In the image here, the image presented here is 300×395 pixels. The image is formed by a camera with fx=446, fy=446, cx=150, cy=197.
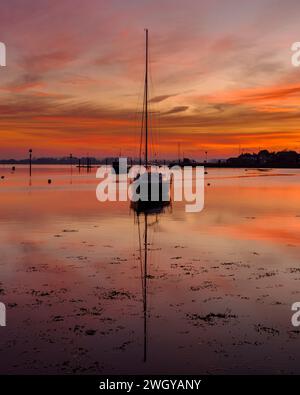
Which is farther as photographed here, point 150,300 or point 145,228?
point 145,228

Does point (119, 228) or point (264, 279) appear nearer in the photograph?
point (264, 279)

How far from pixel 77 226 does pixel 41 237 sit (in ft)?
18.3

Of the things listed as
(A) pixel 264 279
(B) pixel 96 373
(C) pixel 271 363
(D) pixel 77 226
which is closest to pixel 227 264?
(A) pixel 264 279

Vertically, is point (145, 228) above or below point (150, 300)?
above

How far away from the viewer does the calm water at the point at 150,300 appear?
34.8 ft

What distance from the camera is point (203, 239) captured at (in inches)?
1117

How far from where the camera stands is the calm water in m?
10.6

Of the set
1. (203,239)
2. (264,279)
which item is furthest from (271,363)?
(203,239)

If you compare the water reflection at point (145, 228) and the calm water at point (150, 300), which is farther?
the water reflection at point (145, 228)

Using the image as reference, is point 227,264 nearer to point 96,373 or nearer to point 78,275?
point 78,275

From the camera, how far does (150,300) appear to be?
15195 mm

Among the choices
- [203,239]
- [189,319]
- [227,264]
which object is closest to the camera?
[189,319]

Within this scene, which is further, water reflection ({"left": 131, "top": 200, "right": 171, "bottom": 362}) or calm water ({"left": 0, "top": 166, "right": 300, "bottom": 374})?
water reflection ({"left": 131, "top": 200, "right": 171, "bottom": 362})

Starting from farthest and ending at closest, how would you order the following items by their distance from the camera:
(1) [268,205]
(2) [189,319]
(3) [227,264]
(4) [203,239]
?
1. (1) [268,205]
2. (4) [203,239]
3. (3) [227,264]
4. (2) [189,319]
